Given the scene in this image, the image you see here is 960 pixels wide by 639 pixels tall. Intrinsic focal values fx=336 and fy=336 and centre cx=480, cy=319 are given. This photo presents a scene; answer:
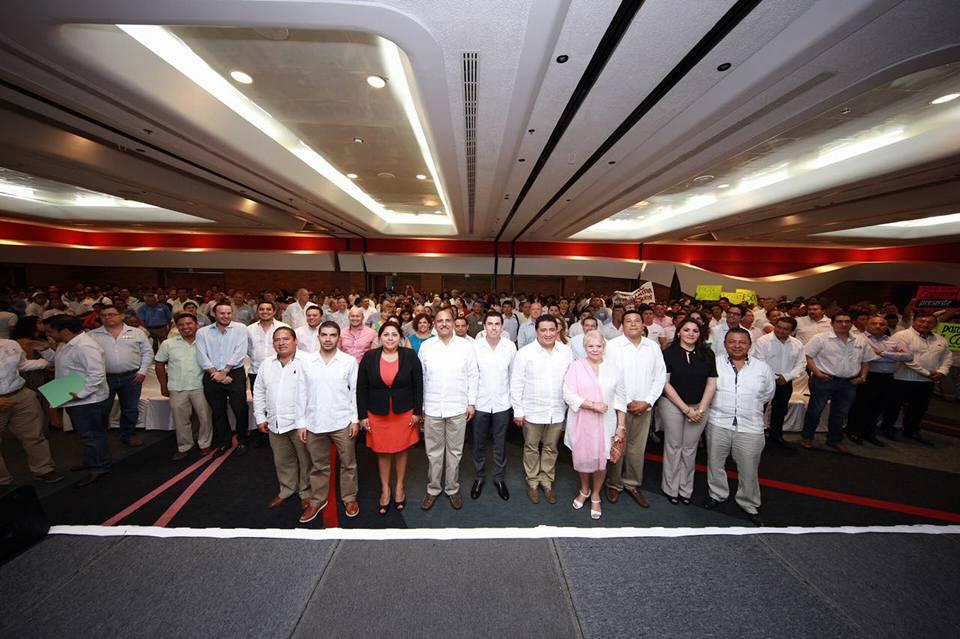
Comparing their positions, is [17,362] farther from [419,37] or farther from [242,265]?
[242,265]

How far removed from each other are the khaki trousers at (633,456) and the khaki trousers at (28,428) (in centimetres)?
558

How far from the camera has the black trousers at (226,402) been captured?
3.95m

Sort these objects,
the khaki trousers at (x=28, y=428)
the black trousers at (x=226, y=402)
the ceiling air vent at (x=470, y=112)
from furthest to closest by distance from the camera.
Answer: the black trousers at (x=226, y=402), the khaki trousers at (x=28, y=428), the ceiling air vent at (x=470, y=112)

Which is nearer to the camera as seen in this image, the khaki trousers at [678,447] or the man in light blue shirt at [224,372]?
the khaki trousers at [678,447]

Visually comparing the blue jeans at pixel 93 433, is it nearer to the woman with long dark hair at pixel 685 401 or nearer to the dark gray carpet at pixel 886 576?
the dark gray carpet at pixel 886 576

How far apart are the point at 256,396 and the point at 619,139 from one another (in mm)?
5235

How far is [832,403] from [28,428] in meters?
9.07

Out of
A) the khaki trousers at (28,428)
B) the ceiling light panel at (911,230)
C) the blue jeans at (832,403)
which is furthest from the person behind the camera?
the ceiling light panel at (911,230)

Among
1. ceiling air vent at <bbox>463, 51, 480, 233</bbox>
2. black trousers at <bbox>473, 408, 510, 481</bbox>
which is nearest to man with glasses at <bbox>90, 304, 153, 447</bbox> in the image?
black trousers at <bbox>473, 408, 510, 481</bbox>

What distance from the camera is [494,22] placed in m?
2.57

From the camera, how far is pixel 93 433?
135 inches

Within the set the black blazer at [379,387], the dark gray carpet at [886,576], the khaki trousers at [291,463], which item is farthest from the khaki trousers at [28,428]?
the dark gray carpet at [886,576]

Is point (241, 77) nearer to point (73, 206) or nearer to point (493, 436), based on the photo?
point (493, 436)

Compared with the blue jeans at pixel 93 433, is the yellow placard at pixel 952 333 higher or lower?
higher
